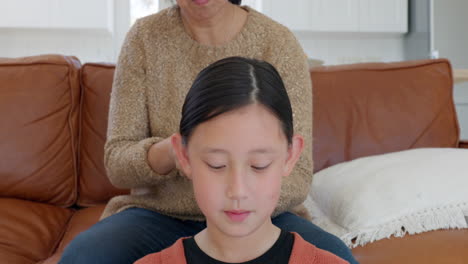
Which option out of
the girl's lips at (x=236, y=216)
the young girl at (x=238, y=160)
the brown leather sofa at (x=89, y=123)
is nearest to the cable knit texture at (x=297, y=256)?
the young girl at (x=238, y=160)

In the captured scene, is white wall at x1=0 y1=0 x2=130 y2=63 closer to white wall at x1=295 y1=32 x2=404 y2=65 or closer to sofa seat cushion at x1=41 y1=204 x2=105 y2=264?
white wall at x1=295 y1=32 x2=404 y2=65

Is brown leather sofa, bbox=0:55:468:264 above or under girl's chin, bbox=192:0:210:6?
under

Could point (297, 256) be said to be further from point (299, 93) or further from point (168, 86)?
point (168, 86)

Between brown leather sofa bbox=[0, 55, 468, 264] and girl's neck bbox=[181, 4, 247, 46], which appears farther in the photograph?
brown leather sofa bbox=[0, 55, 468, 264]

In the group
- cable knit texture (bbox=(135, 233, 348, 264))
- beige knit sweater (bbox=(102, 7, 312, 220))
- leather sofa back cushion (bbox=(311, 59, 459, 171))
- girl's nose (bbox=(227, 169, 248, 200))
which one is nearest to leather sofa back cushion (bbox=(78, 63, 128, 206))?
beige knit sweater (bbox=(102, 7, 312, 220))

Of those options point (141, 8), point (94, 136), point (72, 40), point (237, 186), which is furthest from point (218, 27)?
point (72, 40)

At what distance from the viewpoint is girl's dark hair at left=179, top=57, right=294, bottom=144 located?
0.80 metres

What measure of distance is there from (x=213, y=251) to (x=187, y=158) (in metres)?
0.14

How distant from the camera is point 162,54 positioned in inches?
52.4

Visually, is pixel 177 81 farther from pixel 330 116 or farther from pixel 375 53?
pixel 375 53

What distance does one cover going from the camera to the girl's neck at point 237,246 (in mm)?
843

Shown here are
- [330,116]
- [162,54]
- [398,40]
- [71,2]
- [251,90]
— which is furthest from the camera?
[398,40]

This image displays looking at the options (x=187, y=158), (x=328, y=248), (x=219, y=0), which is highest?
(x=219, y=0)

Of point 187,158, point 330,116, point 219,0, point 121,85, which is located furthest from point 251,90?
point 330,116
